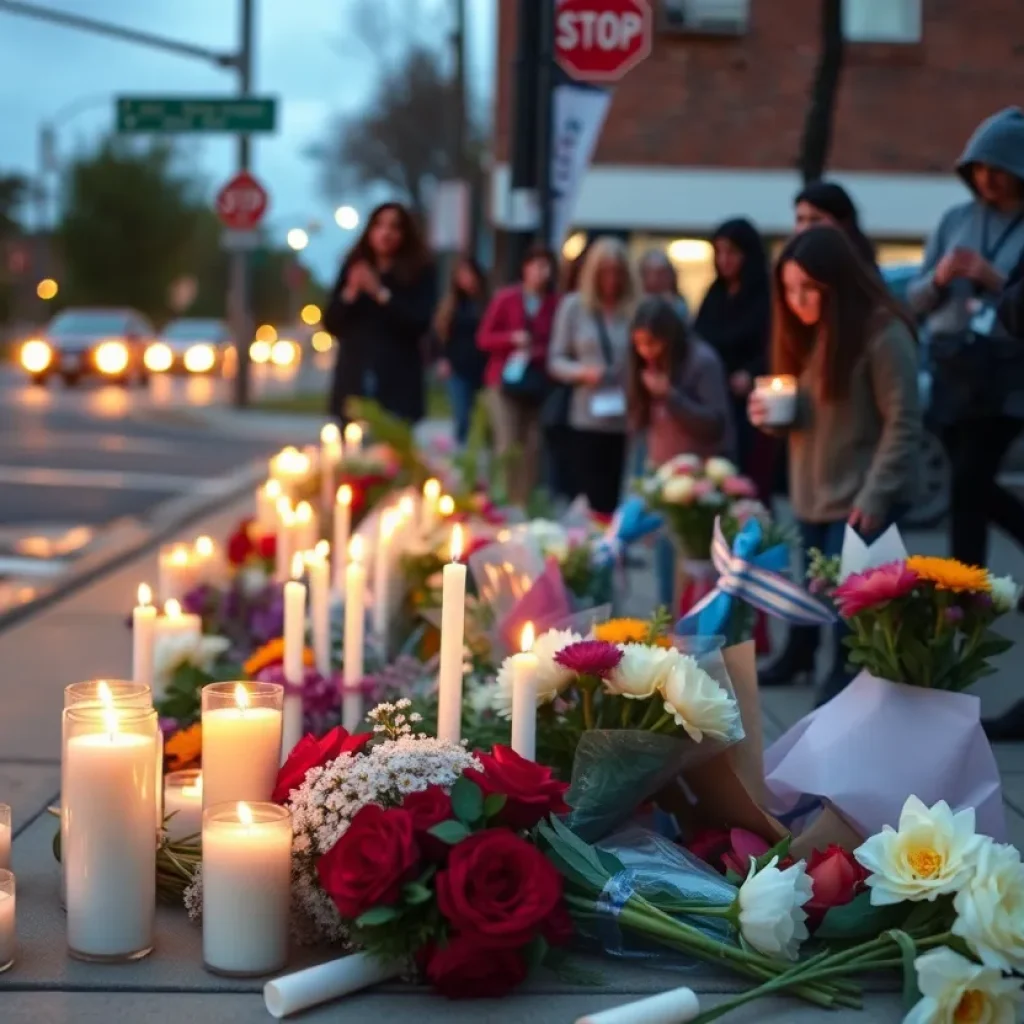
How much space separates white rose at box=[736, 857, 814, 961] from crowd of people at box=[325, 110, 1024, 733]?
2.23 m

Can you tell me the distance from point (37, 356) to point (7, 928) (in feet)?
98.1

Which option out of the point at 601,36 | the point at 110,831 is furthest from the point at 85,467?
the point at 110,831

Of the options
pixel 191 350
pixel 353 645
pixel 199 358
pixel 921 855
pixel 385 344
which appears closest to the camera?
pixel 921 855

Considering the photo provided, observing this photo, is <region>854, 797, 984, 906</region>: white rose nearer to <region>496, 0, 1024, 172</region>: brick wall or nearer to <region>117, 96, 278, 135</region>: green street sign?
<region>496, 0, 1024, 172</region>: brick wall

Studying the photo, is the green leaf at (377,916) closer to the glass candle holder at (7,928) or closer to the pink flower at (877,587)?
the glass candle holder at (7,928)

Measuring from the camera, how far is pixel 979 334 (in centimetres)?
602

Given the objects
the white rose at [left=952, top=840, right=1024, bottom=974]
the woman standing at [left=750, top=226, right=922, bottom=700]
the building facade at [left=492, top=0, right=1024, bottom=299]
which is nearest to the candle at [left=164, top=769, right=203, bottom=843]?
the white rose at [left=952, top=840, right=1024, bottom=974]

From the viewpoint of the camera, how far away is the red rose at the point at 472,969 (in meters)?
3.28

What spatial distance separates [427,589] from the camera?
609 cm

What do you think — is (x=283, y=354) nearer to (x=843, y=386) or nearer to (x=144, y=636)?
(x=843, y=386)

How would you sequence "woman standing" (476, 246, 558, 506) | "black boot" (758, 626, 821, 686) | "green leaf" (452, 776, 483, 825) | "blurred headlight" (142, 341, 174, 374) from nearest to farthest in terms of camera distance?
1. "green leaf" (452, 776, 483, 825)
2. "black boot" (758, 626, 821, 686)
3. "woman standing" (476, 246, 558, 506)
4. "blurred headlight" (142, 341, 174, 374)

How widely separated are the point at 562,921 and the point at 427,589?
8.98 feet

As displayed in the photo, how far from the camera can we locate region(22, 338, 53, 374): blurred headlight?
32.2 meters

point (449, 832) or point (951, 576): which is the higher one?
point (951, 576)
